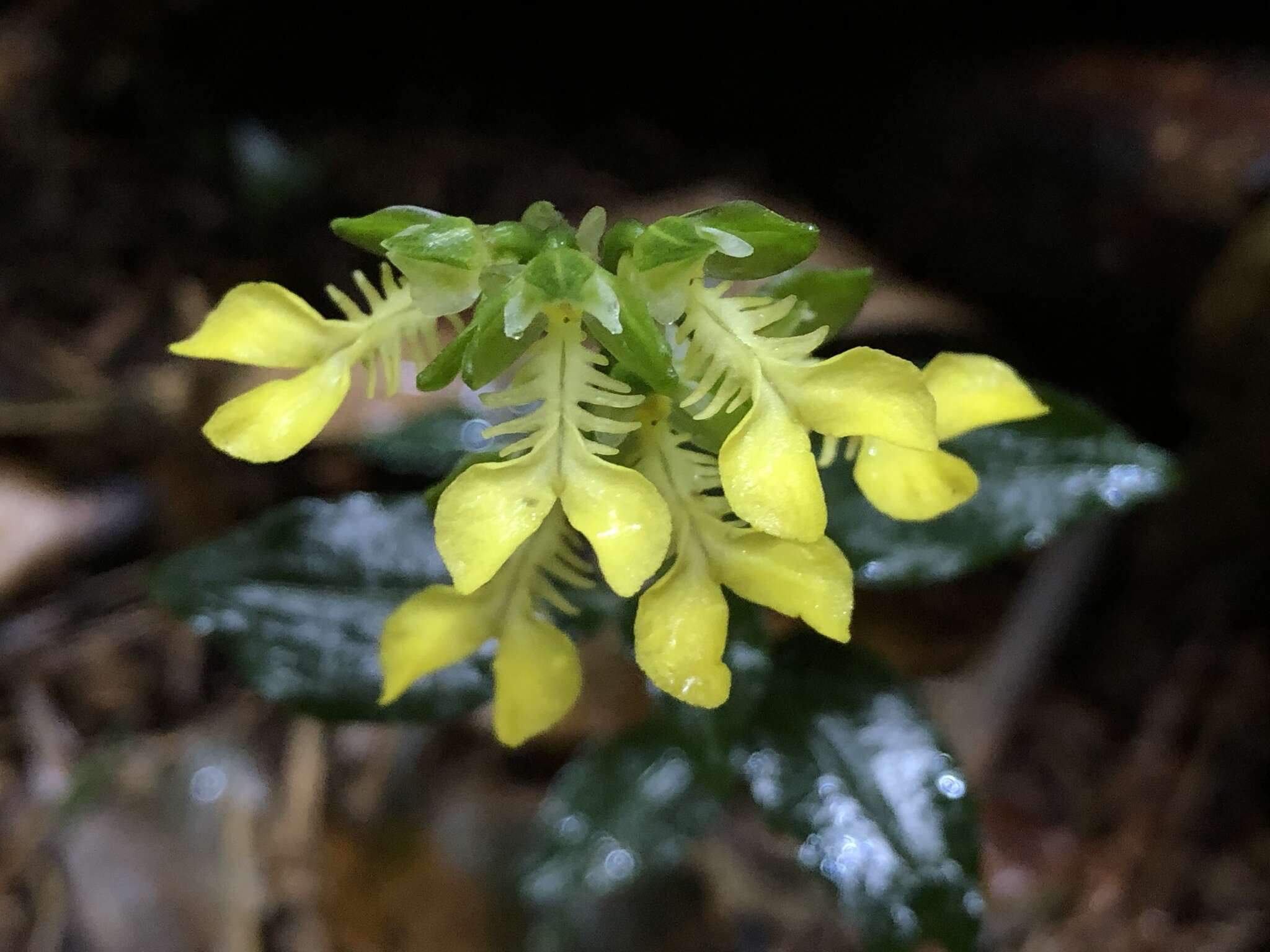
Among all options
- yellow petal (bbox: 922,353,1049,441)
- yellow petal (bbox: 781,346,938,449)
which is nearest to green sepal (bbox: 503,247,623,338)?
yellow petal (bbox: 781,346,938,449)

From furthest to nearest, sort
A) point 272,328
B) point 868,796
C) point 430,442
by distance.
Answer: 1. point 430,442
2. point 868,796
3. point 272,328

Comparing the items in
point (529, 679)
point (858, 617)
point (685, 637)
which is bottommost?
point (858, 617)

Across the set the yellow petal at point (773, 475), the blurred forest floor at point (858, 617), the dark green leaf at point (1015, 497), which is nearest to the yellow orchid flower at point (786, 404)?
the yellow petal at point (773, 475)

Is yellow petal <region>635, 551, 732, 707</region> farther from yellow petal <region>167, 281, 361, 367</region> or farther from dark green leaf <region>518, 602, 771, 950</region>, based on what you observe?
dark green leaf <region>518, 602, 771, 950</region>

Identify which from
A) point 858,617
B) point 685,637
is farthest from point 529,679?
point 858,617

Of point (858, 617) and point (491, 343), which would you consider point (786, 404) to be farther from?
point (858, 617)

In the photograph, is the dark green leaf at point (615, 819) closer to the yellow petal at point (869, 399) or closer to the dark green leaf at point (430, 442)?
the dark green leaf at point (430, 442)

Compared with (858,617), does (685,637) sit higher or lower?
higher

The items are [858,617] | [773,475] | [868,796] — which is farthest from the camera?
[858,617]
